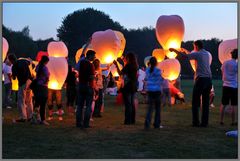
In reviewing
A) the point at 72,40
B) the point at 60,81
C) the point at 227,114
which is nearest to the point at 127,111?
the point at 60,81

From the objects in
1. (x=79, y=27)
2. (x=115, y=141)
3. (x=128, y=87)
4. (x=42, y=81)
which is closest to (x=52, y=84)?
(x=42, y=81)

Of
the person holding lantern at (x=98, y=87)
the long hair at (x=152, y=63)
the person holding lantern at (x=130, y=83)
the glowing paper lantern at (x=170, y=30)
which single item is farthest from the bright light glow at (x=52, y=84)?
the glowing paper lantern at (x=170, y=30)

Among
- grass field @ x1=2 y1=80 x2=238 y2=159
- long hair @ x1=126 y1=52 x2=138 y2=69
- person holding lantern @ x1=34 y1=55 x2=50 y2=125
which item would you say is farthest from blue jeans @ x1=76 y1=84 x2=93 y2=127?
long hair @ x1=126 y1=52 x2=138 y2=69

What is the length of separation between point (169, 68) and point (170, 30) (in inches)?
146

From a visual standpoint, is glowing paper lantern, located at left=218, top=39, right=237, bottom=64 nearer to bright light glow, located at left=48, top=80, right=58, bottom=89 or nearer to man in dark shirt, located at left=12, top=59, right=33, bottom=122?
bright light glow, located at left=48, top=80, right=58, bottom=89

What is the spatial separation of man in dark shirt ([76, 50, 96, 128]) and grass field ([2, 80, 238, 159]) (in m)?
0.35

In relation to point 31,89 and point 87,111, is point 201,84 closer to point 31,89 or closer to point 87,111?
point 87,111

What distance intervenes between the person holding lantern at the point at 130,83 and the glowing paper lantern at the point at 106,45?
0.95 metres

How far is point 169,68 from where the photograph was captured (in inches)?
598

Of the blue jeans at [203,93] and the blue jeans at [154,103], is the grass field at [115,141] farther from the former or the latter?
the blue jeans at [203,93]

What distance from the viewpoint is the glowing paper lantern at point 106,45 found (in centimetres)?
Result: 1070

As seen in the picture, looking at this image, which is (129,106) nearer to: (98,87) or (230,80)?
(98,87)

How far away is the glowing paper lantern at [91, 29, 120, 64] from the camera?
10703 mm

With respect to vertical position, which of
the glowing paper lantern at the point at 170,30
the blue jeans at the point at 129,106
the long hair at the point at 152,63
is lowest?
the blue jeans at the point at 129,106
